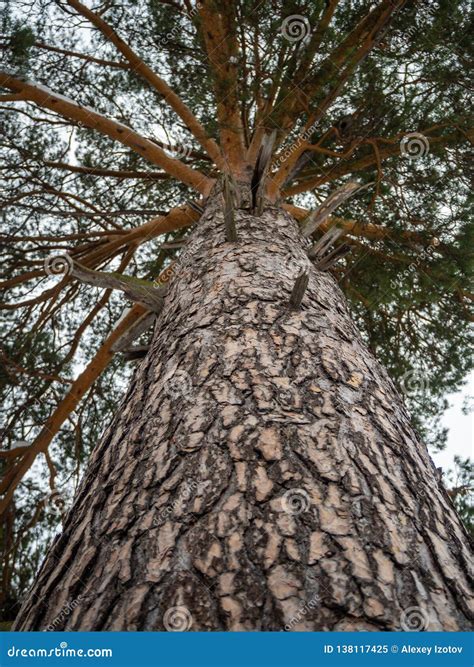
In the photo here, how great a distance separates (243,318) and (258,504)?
2.87 ft

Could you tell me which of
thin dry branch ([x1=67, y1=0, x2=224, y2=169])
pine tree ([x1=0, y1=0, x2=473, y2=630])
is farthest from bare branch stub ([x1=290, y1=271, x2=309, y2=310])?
thin dry branch ([x1=67, y1=0, x2=224, y2=169])

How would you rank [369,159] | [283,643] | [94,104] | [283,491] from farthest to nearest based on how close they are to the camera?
1. [94,104]
2. [369,159]
3. [283,491]
4. [283,643]

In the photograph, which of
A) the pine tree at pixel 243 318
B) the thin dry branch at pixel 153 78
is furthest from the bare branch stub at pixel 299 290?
the thin dry branch at pixel 153 78

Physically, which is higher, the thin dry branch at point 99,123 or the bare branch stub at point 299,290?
the thin dry branch at point 99,123

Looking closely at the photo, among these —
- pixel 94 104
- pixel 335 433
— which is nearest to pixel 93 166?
pixel 94 104

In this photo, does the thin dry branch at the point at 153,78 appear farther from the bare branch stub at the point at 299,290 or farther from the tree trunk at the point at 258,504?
the tree trunk at the point at 258,504

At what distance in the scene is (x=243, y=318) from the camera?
1.94m

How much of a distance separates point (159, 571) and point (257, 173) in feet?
8.30

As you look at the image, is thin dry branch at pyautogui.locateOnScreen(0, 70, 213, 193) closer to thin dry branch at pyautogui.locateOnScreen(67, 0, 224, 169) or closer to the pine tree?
the pine tree

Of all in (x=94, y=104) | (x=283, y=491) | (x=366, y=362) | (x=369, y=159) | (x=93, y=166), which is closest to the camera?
(x=283, y=491)

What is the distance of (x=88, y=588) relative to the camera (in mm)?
1131

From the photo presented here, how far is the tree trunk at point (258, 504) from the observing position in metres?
1.01

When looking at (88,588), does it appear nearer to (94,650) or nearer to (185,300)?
(94,650)

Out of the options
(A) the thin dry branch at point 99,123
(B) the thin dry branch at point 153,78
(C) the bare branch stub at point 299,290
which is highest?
(B) the thin dry branch at point 153,78
